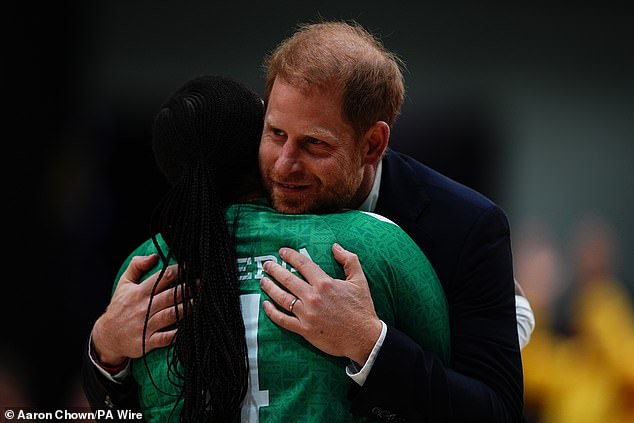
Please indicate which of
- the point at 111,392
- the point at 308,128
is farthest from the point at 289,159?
the point at 111,392

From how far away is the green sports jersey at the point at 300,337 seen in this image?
67.2 inches

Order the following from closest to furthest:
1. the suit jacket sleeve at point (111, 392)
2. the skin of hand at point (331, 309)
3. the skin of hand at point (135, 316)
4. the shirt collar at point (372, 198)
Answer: the skin of hand at point (331, 309)
the skin of hand at point (135, 316)
the suit jacket sleeve at point (111, 392)
the shirt collar at point (372, 198)

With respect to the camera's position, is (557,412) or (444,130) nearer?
(557,412)

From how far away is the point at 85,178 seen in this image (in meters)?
5.16

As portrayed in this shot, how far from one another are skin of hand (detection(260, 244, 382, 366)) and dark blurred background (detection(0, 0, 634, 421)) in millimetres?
3154

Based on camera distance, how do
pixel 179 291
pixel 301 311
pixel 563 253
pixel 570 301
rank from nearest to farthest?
pixel 301 311, pixel 179 291, pixel 570 301, pixel 563 253

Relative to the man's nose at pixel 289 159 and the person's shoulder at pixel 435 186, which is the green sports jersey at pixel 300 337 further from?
the person's shoulder at pixel 435 186

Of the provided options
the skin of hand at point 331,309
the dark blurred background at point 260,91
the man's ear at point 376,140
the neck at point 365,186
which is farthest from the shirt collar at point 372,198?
the dark blurred background at point 260,91

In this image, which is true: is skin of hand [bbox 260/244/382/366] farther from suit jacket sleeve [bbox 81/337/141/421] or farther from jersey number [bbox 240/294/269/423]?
suit jacket sleeve [bbox 81/337/141/421]

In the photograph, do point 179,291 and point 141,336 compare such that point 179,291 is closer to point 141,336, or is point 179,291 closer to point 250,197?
point 141,336

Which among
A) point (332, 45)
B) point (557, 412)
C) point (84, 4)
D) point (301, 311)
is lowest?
point (557, 412)

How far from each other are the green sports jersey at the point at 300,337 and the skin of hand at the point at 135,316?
0.03 meters

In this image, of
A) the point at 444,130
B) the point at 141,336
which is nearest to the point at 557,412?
the point at 444,130

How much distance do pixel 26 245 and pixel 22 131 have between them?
575 millimetres
